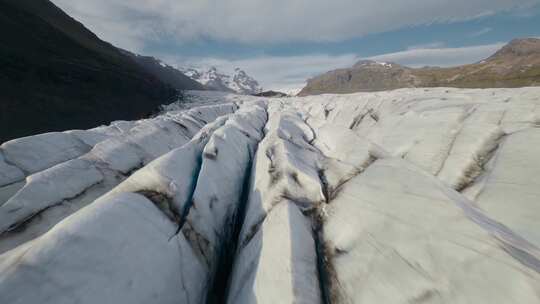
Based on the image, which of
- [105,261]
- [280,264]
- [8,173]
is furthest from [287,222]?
[8,173]

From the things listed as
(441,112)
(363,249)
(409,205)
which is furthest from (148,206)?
(441,112)

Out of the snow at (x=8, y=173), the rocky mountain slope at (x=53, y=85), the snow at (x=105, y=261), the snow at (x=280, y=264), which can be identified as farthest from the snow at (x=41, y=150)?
the rocky mountain slope at (x=53, y=85)

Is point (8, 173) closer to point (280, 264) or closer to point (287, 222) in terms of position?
point (287, 222)

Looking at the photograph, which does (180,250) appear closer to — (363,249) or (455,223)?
(363,249)

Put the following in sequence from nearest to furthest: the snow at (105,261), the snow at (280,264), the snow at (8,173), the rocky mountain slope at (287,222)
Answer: the snow at (105,261), the rocky mountain slope at (287,222), the snow at (280,264), the snow at (8,173)

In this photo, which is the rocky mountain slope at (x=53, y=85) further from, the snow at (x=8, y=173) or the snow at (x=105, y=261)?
the snow at (x=105, y=261)

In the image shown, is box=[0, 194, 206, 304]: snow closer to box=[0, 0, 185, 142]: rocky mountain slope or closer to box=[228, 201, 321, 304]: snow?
box=[228, 201, 321, 304]: snow
